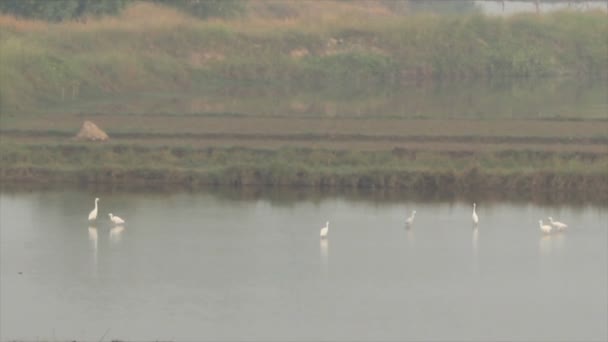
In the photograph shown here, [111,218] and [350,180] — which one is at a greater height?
[350,180]

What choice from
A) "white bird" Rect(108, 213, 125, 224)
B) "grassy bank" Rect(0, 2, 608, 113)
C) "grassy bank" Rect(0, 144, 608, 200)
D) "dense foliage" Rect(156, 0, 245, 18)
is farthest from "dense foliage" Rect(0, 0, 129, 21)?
"white bird" Rect(108, 213, 125, 224)

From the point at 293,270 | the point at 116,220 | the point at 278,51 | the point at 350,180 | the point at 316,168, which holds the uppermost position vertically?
the point at 278,51

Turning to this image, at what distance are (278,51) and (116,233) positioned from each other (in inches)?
871

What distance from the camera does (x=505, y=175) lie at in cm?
2145

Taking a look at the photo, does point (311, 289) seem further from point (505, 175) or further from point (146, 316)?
point (505, 175)

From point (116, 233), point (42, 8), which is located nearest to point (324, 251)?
point (116, 233)

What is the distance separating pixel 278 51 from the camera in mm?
40219

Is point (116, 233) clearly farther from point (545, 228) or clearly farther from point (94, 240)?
point (545, 228)

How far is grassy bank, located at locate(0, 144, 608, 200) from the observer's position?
21.3m

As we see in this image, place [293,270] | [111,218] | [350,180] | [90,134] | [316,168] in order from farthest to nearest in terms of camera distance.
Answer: [90,134]
[316,168]
[350,180]
[111,218]
[293,270]

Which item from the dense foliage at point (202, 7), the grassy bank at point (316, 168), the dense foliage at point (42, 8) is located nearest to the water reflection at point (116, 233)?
the grassy bank at point (316, 168)

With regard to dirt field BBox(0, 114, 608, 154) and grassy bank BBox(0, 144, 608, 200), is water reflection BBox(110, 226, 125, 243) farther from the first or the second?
dirt field BBox(0, 114, 608, 154)

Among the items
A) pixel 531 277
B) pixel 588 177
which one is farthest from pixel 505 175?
pixel 531 277

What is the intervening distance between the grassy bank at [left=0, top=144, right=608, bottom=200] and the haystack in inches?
40.4
